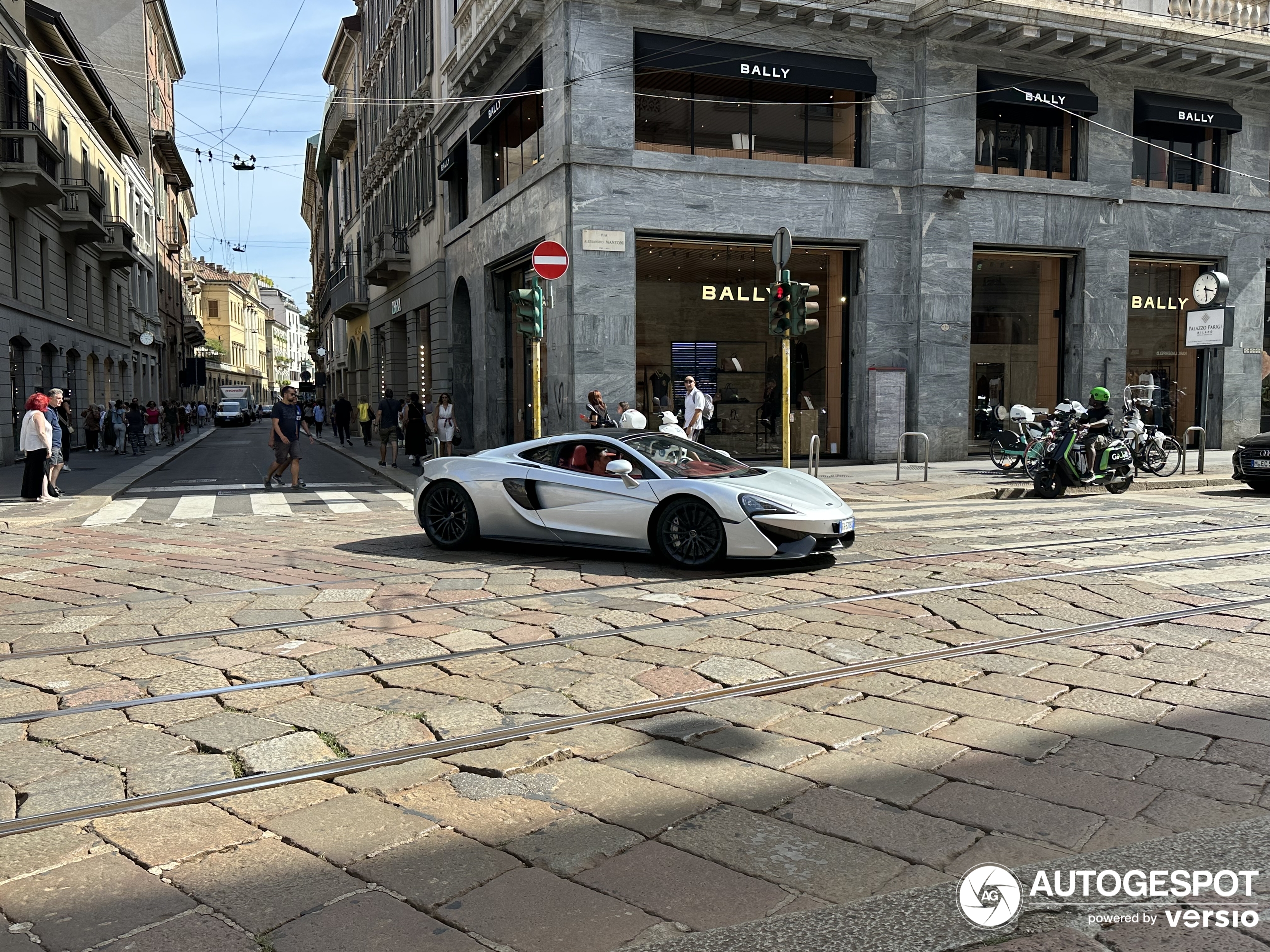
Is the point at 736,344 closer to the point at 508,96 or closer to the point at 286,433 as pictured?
Answer: the point at 508,96

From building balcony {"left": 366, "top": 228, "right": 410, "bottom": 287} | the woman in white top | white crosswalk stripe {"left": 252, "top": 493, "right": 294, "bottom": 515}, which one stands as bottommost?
white crosswalk stripe {"left": 252, "top": 493, "right": 294, "bottom": 515}

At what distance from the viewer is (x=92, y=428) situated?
30375 millimetres

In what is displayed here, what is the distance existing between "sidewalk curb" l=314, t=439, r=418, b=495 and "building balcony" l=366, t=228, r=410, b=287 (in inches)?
240

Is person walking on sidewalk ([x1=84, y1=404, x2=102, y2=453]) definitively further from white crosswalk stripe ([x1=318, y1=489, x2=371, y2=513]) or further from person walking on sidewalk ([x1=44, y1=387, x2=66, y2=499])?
white crosswalk stripe ([x1=318, y1=489, x2=371, y2=513])

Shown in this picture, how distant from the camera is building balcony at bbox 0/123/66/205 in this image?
76.0ft

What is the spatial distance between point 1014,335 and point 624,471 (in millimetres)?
14997

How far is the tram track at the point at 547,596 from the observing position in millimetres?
5848

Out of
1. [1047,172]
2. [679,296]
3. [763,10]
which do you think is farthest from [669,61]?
[1047,172]

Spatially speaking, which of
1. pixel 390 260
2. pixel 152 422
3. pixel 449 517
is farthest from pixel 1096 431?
pixel 152 422

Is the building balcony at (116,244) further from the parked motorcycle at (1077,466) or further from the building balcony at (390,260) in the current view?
the parked motorcycle at (1077,466)

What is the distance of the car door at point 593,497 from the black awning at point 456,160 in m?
17.9

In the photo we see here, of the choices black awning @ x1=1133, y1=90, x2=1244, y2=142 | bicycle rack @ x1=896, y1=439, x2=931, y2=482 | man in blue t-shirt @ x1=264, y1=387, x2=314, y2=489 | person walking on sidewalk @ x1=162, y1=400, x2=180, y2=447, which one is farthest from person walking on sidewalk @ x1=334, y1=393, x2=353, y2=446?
black awning @ x1=1133, y1=90, x2=1244, y2=142

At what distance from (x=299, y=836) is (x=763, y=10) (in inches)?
698

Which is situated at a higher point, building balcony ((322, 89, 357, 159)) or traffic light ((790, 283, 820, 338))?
building balcony ((322, 89, 357, 159))
